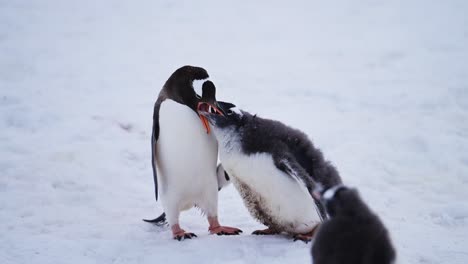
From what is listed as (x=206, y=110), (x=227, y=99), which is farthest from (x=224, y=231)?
(x=227, y=99)

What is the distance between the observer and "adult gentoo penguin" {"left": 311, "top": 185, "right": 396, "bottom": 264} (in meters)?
1.75

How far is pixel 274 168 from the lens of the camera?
3.03m

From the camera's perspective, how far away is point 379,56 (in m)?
7.70

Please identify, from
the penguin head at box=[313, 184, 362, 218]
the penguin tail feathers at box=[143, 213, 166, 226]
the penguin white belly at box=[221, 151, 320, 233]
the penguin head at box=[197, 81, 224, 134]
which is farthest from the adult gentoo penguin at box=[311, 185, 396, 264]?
the penguin tail feathers at box=[143, 213, 166, 226]

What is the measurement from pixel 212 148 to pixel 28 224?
3.93 ft

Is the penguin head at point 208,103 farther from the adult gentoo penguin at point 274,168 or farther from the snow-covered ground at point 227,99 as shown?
the snow-covered ground at point 227,99

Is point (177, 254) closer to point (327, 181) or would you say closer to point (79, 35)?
point (327, 181)

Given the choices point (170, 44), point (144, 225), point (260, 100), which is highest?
point (170, 44)

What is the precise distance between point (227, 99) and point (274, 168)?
347cm

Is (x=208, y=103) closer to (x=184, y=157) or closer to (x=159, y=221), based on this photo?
(x=184, y=157)

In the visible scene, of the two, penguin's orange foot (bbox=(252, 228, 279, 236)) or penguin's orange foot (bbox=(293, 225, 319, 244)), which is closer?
penguin's orange foot (bbox=(293, 225, 319, 244))

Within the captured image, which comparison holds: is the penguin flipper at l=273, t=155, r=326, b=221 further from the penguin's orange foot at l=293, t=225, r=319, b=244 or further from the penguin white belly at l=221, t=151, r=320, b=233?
the penguin's orange foot at l=293, t=225, r=319, b=244

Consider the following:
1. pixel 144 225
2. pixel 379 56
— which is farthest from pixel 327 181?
pixel 379 56

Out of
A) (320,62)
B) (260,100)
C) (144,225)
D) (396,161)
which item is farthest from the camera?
(320,62)
